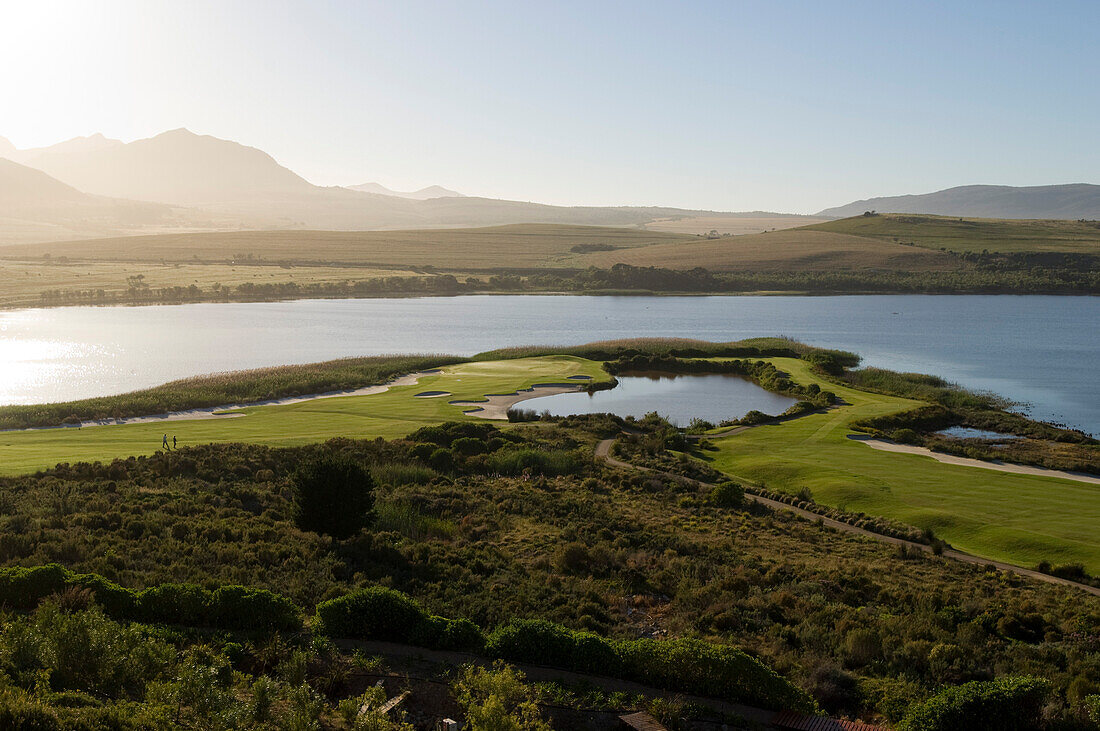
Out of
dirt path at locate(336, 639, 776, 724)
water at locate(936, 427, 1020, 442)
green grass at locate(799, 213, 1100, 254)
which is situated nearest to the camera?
dirt path at locate(336, 639, 776, 724)

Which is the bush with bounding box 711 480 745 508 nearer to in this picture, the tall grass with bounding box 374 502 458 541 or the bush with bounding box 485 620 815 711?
the tall grass with bounding box 374 502 458 541

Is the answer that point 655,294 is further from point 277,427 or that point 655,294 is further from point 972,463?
point 972,463

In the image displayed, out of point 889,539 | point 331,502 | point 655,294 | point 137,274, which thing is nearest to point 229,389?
point 331,502

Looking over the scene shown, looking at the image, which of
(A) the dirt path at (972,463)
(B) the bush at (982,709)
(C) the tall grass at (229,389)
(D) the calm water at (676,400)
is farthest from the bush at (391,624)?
(C) the tall grass at (229,389)

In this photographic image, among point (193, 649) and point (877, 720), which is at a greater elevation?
point (193, 649)

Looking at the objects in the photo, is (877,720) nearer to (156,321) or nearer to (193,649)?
(193,649)

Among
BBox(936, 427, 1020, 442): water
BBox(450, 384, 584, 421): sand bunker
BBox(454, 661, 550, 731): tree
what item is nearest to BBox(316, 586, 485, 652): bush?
BBox(454, 661, 550, 731): tree

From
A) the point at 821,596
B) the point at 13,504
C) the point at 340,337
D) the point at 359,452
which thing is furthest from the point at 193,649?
the point at 340,337
